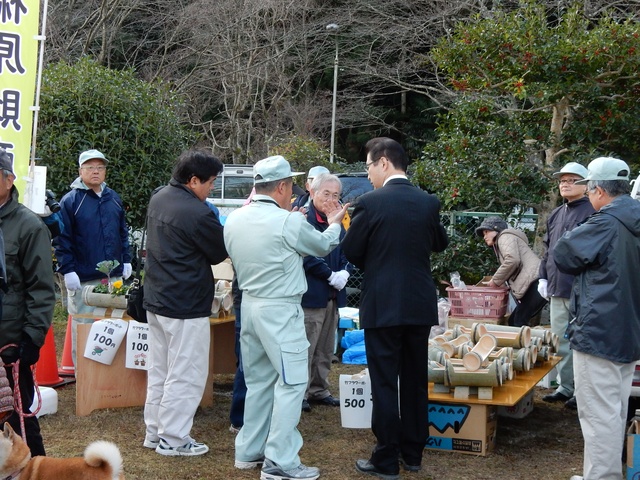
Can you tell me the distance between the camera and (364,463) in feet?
16.1

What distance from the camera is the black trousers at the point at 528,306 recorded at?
24.4 ft

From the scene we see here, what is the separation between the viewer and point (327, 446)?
545 cm

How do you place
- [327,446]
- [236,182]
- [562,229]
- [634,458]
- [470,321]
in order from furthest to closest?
1. [236,182]
2. [470,321]
3. [562,229]
4. [327,446]
5. [634,458]

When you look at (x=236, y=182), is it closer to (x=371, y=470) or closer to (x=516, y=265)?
(x=516, y=265)

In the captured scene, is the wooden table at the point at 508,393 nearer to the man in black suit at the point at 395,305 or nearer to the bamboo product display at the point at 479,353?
the bamboo product display at the point at 479,353

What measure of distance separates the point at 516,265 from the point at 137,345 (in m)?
3.69

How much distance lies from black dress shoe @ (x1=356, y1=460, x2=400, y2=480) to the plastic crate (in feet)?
10.1

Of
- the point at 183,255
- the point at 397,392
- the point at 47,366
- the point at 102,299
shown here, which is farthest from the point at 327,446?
the point at 47,366

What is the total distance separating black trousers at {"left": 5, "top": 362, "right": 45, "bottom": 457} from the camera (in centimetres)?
410

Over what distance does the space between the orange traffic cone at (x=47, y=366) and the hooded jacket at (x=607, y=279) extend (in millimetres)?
4447

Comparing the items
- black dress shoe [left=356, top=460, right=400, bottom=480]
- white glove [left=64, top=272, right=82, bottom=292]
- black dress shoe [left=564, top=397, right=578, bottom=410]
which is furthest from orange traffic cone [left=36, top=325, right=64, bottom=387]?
black dress shoe [left=564, top=397, right=578, bottom=410]

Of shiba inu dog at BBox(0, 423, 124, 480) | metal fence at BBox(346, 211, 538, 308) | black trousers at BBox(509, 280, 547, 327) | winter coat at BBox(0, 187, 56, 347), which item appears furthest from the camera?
metal fence at BBox(346, 211, 538, 308)

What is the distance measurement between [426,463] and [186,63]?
1535 cm

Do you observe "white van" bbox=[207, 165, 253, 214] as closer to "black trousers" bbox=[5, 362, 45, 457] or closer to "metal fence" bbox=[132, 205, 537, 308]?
"metal fence" bbox=[132, 205, 537, 308]
